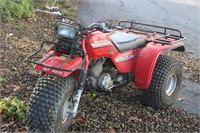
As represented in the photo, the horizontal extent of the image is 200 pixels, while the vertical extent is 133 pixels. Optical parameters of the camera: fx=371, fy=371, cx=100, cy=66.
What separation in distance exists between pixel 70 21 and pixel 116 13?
299 inches

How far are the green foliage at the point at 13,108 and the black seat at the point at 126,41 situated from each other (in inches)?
51.7

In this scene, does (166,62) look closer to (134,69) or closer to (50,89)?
(134,69)

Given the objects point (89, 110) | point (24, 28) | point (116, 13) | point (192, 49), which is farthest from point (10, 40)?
point (116, 13)

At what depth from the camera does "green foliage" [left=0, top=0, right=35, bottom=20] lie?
7.88 m

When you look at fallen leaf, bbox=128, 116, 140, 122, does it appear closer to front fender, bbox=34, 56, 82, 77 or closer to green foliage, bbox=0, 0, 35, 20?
front fender, bbox=34, 56, 82, 77

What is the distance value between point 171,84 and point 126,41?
1041 mm

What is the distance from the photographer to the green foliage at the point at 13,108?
3959 mm

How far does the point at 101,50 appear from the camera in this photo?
13.9ft

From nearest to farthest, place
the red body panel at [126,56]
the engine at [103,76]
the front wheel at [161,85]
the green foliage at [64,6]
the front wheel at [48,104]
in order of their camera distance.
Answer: the front wheel at [48,104], the red body panel at [126,56], the engine at [103,76], the front wheel at [161,85], the green foliage at [64,6]

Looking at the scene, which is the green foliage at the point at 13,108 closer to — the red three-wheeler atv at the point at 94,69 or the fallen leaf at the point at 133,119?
the red three-wheeler atv at the point at 94,69

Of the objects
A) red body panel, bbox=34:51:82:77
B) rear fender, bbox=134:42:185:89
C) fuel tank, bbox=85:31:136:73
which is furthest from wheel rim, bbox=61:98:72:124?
rear fender, bbox=134:42:185:89

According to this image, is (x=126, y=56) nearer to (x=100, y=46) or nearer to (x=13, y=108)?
(x=100, y=46)

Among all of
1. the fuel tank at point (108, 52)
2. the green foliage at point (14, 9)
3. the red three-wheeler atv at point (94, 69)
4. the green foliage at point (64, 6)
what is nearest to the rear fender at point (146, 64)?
the red three-wheeler atv at point (94, 69)

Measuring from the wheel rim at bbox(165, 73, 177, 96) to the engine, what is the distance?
71 cm
